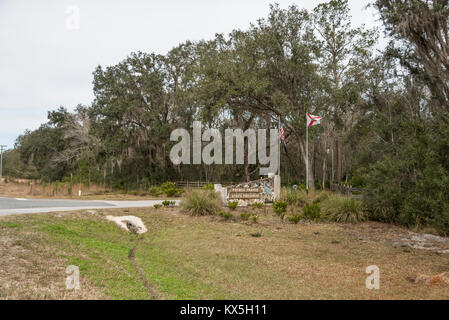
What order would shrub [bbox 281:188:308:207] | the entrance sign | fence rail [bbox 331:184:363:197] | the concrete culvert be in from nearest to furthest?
1. the concrete culvert
2. shrub [bbox 281:188:308:207]
3. the entrance sign
4. fence rail [bbox 331:184:363:197]

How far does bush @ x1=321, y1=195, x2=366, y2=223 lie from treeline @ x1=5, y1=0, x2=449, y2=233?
0.53m

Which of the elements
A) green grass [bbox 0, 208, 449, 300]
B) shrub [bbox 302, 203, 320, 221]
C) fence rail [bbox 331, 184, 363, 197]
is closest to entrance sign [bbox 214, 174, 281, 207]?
fence rail [bbox 331, 184, 363, 197]

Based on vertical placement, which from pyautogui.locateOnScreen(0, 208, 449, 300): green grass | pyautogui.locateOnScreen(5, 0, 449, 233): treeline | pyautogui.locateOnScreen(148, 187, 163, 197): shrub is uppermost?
pyautogui.locateOnScreen(5, 0, 449, 233): treeline

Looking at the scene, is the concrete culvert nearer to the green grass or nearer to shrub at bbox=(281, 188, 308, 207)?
the green grass

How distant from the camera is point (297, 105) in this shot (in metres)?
22.9

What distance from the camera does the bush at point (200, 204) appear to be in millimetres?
12961

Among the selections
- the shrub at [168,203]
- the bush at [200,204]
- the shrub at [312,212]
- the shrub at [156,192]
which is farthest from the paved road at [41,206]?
the shrub at [156,192]

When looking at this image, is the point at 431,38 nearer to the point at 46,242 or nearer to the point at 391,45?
the point at 391,45

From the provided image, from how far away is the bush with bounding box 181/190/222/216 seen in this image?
13.0 m

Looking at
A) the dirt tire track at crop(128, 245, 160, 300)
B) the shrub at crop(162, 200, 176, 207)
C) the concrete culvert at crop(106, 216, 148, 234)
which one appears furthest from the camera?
the shrub at crop(162, 200, 176, 207)

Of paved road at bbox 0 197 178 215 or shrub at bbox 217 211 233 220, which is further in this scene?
shrub at bbox 217 211 233 220

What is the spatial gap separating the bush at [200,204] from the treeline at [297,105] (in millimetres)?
6058
